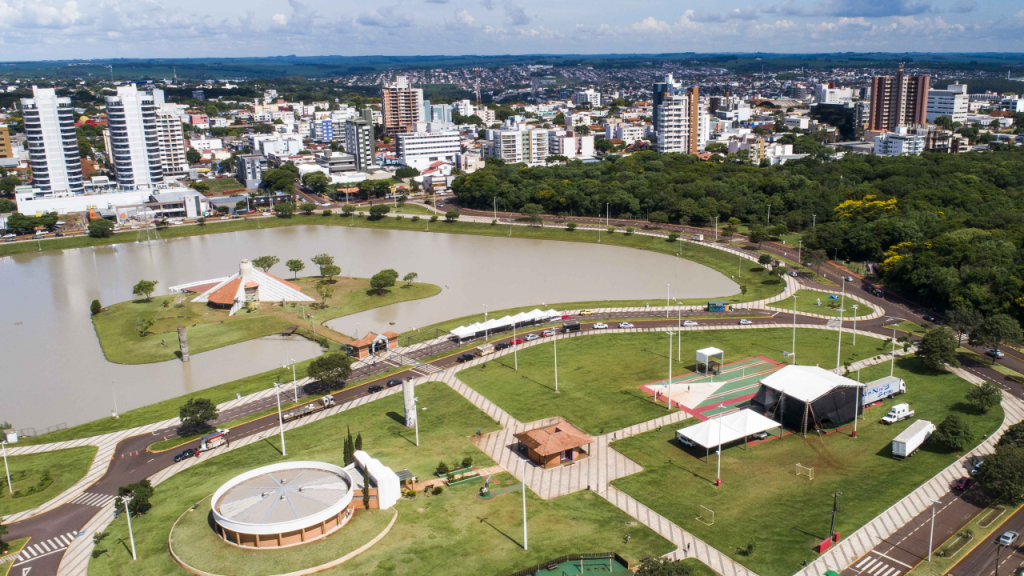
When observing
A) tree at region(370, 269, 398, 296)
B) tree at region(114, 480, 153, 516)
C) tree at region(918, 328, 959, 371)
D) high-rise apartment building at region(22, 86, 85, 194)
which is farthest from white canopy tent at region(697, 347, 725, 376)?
high-rise apartment building at region(22, 86, 85, 194)

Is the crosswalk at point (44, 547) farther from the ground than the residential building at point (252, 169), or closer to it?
closer to it

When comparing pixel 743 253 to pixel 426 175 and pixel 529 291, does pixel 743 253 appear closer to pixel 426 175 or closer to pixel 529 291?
pixel 529 291

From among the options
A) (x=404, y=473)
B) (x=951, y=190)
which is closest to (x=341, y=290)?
(x=404, y=473)

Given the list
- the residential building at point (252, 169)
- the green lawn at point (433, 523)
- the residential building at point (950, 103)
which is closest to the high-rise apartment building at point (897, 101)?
the residential building at point (950, 103)

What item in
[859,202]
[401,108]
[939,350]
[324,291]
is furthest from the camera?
[401,108]

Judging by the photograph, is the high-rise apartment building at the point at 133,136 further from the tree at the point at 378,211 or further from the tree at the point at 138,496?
the tree at the point at 138,496

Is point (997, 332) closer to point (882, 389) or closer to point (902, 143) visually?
point (882, 389)

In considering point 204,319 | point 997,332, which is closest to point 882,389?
point 997,332
